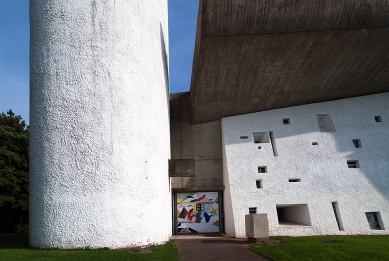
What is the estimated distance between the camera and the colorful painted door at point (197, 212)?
15070 mm

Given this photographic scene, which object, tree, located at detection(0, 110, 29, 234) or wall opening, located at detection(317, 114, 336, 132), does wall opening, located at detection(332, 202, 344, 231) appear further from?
tree, located at detection(0, 110, 29, 234)

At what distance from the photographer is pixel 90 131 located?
912 cm

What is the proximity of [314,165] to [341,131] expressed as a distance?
84.4 inches

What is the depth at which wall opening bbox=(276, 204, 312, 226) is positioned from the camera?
1386 cm

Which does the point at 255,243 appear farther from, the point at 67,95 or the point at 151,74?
the point at 67,95

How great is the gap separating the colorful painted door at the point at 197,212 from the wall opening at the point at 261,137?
302 cm

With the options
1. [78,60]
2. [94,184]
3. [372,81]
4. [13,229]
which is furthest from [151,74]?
[13,229]

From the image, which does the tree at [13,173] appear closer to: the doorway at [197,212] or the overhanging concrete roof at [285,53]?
the doorway at [197,212]

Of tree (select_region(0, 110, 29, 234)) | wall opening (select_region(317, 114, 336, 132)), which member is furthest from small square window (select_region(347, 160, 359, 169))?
tree (select_region(0, 110, 29, 234))

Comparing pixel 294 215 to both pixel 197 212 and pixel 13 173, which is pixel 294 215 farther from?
pixel 13 173

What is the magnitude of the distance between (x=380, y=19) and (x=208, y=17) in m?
5.65

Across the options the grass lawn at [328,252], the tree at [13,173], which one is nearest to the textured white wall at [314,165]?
the grass lawn at [328,252]

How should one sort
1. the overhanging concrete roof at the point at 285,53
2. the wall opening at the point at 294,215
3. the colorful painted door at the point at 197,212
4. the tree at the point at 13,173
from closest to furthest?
the overhanging concrete roof at the point at 285,53 → the wall opening at the point at 294,215 → the colorful painted door at the point at 197,212 → the tree at the point at 13,173

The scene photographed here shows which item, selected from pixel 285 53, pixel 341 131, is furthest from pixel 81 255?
pixel 341 131
